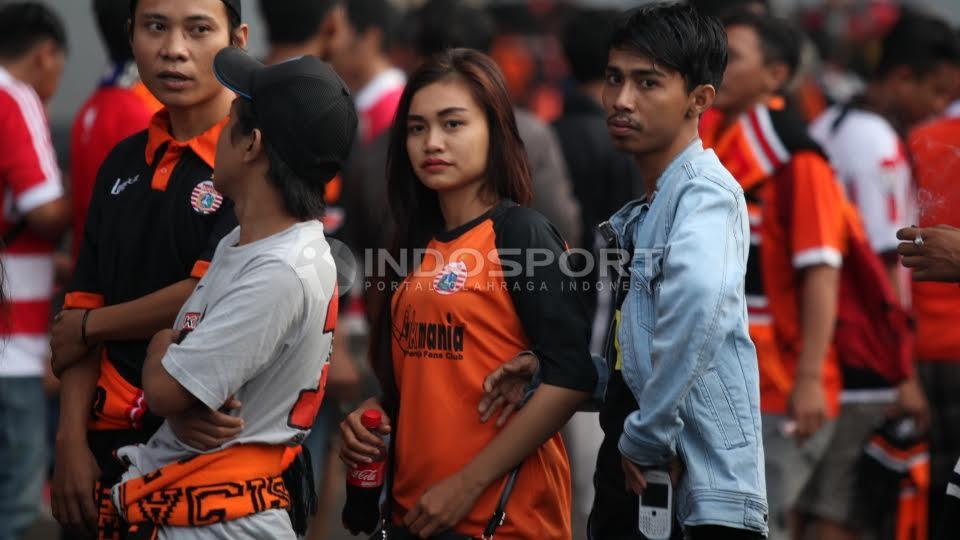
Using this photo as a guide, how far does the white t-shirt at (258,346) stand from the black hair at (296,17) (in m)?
2.24

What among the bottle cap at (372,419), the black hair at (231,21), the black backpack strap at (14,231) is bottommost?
the bottle cap at (372,419)

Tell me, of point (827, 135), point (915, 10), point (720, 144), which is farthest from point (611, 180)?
point (915, 10)

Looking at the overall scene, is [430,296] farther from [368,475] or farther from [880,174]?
[880,174]

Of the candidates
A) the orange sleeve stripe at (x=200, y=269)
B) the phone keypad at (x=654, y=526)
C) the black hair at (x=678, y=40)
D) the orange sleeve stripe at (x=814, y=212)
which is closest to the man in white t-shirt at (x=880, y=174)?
the orange sleeve stripe at (x=814, y=212)

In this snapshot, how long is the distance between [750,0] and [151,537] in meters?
3.46

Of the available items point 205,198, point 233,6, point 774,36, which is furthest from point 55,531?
point 774,36

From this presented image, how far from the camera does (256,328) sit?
3.03 metres

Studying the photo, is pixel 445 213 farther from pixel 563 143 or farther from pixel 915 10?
pixel 915 10

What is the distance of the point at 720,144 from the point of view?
15.9ft

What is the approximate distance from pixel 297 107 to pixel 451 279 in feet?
2.02

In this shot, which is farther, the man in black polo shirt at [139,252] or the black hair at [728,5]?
the black hair at [728,5]

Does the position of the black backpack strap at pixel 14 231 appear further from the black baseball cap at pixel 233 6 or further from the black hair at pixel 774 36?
the black hair at pixel 774 36

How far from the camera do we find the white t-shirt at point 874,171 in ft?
18.6

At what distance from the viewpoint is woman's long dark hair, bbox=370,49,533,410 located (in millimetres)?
3574
